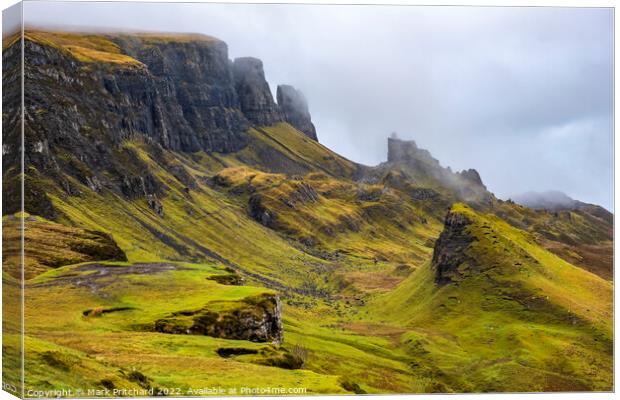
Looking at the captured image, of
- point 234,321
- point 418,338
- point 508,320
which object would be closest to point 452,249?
point 508,320

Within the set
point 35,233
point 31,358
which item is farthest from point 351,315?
point 31,358

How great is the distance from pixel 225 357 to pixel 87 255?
175 feet

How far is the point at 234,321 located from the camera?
251ft

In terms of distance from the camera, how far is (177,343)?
62781mm

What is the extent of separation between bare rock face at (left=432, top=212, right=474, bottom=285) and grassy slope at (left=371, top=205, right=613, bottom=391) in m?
1.61

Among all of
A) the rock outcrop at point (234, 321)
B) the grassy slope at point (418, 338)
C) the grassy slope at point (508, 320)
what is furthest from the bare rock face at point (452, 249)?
the rock outcrop at point (234, 321)

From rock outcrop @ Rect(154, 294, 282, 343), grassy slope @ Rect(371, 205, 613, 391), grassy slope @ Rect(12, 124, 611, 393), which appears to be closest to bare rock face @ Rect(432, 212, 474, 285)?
grassy slope @ Rect(371, 205, 613, 391)

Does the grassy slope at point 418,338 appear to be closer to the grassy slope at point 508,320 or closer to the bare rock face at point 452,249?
the grassy slope at point 508,320

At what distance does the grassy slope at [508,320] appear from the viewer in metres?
86.5

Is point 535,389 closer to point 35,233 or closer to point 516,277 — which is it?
point 516,277

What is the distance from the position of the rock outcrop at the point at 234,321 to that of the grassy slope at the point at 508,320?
2555 centimetres

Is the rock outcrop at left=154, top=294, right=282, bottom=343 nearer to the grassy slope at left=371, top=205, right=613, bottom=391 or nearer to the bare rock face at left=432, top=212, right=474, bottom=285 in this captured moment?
the grassy slope at left=371, top=205, right=613, bottom=391

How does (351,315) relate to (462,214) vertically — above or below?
below

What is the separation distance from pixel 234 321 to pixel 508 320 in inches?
2021
